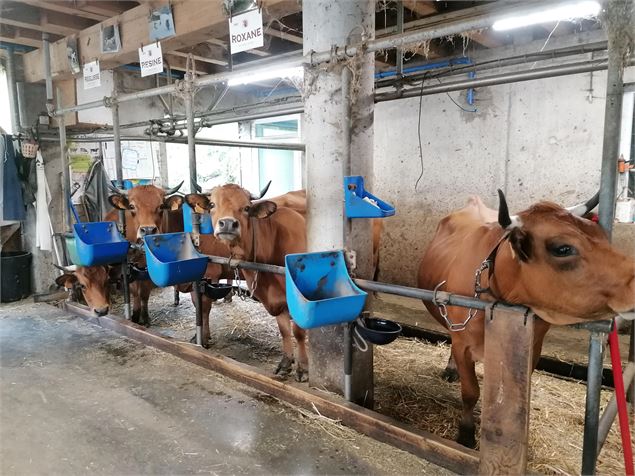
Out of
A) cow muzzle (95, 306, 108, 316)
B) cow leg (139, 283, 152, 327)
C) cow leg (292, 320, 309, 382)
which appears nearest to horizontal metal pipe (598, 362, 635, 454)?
cow leg (292, 320, 309, 382)

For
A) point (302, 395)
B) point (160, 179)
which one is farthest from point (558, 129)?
point (160, 179)

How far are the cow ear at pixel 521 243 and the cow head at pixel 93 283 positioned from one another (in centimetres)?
361

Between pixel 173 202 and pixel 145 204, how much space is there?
0.30m

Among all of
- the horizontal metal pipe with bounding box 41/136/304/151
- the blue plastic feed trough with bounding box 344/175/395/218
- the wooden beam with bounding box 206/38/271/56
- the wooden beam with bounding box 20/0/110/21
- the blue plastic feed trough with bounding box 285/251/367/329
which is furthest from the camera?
the wooden beam with bounding box 206/38/271/56

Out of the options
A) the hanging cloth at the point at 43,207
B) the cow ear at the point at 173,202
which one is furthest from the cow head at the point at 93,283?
the hanging cloth at the point at 43,207

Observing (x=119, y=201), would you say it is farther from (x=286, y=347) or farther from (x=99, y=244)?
(x=286, y=347)

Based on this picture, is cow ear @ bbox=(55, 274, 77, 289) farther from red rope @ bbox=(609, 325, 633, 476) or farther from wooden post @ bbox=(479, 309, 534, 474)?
red rope @ bbox=(609, 325, 633, 476)

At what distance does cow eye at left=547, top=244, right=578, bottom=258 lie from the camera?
177cm

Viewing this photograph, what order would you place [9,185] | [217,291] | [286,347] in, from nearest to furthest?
[217,291] → [286,347] → [9,185]

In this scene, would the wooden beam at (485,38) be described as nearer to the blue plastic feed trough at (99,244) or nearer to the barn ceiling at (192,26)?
the barn ceiling at (192,26)

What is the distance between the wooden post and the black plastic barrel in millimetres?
6172

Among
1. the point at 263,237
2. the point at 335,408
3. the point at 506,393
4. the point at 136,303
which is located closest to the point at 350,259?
the point at 335,408

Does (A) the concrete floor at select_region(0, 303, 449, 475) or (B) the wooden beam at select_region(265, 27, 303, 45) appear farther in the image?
(B) the wooden beam at select_region(265, 27, 303, 45)

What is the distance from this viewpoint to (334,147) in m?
2.69
